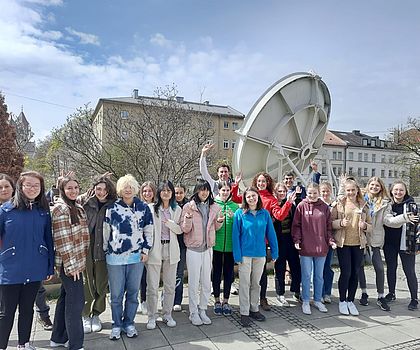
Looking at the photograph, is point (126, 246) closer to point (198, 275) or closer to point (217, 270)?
point (198, 275)

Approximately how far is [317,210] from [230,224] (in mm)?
1394

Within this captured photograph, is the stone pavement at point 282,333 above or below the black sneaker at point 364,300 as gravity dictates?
below

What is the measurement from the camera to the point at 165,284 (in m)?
4.40

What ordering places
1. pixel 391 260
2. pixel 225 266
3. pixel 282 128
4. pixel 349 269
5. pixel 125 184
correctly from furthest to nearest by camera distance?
pixel 282 128
pixel 391 260
pixel 349 269
pixel 225 266
pixel 125 184

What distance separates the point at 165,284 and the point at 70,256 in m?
1.44

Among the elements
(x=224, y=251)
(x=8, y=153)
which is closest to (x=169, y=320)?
(x=224, y=251)

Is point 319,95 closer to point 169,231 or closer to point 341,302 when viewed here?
point 341,302

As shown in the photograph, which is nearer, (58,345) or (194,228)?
(58,345)

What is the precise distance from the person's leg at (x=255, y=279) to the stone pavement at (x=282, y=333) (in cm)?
28

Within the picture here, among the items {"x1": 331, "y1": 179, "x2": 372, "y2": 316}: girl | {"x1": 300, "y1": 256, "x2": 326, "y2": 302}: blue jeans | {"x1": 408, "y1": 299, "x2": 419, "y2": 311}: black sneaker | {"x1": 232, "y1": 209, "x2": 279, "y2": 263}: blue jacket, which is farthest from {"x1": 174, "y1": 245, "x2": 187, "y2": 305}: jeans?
{"x1": 408, "y1": 299, "x2": 419, "y2": 311}: black sneaker

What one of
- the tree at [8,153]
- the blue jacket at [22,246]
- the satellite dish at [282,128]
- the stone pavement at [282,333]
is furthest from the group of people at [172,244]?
the tree at [8,153]

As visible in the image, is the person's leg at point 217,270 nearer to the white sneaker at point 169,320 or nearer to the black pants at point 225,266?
the black pants at point 225,266

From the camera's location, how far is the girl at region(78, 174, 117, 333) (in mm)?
4025

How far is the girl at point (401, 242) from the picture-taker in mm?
5250
